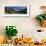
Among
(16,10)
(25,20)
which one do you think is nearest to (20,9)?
(16,10)

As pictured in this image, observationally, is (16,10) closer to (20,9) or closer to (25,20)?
(20,9)

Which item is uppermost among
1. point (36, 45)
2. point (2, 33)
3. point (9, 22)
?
point (9, 22)

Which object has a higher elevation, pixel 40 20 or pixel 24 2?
pixel 24 2

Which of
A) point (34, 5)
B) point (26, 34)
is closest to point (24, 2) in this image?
point (34, 5)

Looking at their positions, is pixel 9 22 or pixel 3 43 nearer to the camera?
pixel 3 43

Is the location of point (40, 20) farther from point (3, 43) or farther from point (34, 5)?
point (3, 43)

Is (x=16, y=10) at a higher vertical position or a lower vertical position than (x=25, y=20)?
higher

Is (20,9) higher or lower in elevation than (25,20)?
higher
